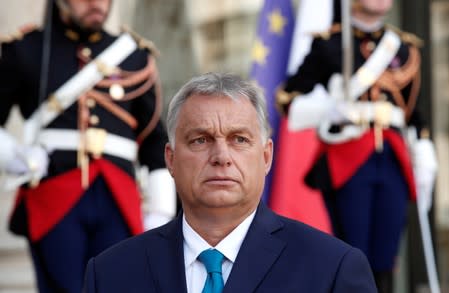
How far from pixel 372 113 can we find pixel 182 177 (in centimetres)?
264

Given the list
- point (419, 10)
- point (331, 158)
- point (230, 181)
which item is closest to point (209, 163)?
point (230, 181)

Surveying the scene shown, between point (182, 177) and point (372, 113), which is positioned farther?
point (372, 113)

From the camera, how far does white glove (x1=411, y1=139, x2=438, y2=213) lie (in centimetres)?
534

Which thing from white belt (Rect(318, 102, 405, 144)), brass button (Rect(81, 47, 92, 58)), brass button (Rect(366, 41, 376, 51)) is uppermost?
brass button (Rect(81, 47, 92, 58))

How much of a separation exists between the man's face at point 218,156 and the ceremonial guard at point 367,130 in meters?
2.47

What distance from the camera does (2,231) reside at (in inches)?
249

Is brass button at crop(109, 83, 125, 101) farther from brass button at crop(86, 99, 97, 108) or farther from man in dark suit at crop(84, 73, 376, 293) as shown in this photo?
man in dark suit at crop(84, 73, 376, 293)

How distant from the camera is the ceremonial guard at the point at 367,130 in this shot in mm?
5164

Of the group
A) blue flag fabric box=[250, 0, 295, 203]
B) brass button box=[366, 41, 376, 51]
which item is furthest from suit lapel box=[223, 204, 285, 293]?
blue flag fabric box=[250, 0, 295, 203]

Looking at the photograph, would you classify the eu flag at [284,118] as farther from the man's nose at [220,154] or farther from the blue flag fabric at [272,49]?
the man's nose at [220,154]

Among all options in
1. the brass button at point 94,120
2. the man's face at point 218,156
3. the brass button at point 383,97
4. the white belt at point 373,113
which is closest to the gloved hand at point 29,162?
the brass button at point 94,120

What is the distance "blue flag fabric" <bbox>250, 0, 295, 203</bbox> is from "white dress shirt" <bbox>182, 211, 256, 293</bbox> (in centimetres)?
376

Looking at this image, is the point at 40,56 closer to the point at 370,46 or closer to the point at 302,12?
the point at 370,46

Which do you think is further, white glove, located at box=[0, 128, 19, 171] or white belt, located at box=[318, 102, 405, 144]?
white belt, located at box=[318, 102, 405, 144]
